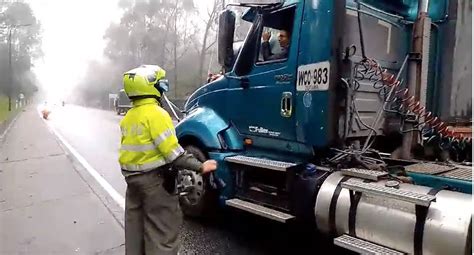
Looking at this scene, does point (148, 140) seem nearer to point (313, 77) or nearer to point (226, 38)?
point (313, 77)

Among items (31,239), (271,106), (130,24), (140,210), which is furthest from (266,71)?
(130,24)

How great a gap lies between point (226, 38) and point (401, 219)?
265cm

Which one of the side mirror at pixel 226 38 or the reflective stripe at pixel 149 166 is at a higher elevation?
the side mirror at pixel 226 38

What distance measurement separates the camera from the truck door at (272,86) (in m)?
3.98

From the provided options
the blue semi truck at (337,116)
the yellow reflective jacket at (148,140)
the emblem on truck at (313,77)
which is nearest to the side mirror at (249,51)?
the blue semi truck at (337,116)

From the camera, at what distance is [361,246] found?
9.34 feet

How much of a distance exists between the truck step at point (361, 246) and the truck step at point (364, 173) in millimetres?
→ 468

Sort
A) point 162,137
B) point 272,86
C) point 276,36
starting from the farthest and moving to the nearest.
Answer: point 276,36 < point 272,86 < point 162,137

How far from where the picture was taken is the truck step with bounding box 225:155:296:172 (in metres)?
3.77

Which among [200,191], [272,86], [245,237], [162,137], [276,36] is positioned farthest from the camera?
[200,191]

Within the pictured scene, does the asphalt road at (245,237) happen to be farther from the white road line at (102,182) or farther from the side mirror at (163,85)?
the side mirror at (163,85)

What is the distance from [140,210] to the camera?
3359mm

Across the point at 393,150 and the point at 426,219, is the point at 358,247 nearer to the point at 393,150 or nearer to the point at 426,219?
the point at 426,219

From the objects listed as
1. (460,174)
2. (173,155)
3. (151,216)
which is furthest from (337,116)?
(151,216)
